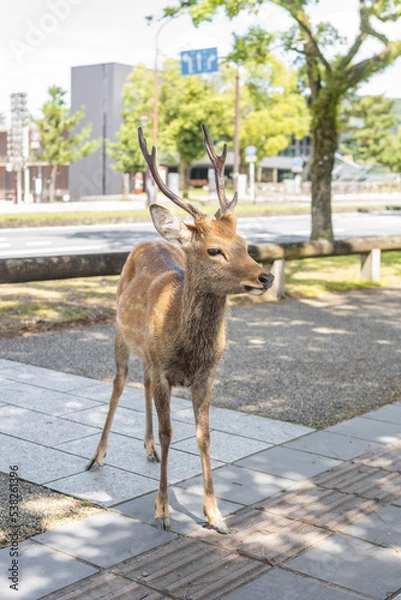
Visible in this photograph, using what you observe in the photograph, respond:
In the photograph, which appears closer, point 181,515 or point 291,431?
point 181,515

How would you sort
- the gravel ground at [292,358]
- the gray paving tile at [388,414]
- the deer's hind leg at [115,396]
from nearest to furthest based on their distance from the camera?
the deer's hind leg at [115,396]
the gray paving tile at [388,414]
the gravel ground at [292,358]

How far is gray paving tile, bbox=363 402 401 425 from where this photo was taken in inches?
240

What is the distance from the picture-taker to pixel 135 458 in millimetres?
5152

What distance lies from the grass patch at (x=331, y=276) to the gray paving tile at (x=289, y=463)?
23.1 ft

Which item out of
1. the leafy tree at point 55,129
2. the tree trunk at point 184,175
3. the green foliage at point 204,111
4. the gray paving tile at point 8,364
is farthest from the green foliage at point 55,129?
the gray paving tile at point 8,364

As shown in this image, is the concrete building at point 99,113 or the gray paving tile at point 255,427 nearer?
the gray paving tile at point 255,427

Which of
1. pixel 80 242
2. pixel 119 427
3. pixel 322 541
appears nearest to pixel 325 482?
pixel 322 541

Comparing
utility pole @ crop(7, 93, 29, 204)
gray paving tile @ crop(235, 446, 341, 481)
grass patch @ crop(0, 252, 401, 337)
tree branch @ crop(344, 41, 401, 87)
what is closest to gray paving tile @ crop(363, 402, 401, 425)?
gray paving tile @ crop(235, 446, 341, 481)

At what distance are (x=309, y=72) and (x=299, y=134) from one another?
126ft

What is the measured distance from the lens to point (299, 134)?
5350 cm

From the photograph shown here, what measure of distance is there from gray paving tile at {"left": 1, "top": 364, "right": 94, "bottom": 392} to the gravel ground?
22cm

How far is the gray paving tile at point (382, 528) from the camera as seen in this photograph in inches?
158

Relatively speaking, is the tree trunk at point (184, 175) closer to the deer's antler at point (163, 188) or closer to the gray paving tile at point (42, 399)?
the gray paving tile at point (42, 399)

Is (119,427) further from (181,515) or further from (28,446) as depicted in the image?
(181,515)
